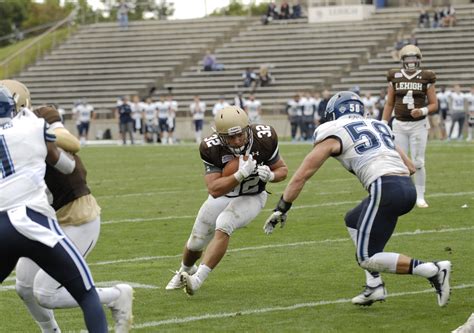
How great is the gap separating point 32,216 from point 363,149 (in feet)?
7.66

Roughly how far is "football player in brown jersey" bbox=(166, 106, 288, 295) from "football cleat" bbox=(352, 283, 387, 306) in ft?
3.24

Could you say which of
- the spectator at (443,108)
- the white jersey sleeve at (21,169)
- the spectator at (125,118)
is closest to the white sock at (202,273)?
the white jersey sleeve at (21,169)

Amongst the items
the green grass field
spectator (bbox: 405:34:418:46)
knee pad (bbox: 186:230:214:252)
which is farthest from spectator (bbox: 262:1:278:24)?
knee pad (bbox: 186:230:214:252)

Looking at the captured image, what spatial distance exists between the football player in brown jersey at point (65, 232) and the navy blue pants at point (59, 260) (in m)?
0.35

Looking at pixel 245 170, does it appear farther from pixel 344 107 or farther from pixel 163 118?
pixel 163 118

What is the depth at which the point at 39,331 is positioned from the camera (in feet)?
21.4

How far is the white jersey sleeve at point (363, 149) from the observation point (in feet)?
22.0

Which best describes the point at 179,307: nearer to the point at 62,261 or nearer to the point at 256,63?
the point at 62,261

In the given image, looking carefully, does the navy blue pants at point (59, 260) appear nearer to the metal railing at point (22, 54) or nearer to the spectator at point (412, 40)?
the spectator at point (412, 40)

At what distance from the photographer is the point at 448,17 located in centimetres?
3453

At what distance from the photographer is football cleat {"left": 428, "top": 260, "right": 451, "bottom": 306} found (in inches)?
261

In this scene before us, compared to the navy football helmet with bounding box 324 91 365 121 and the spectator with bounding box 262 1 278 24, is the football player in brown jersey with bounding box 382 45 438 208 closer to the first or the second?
the navy football helmet with bounding box 324 91 365 121

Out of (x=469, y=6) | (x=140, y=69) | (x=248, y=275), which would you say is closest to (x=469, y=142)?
(x=469, y=6)

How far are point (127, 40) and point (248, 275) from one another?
108ft
